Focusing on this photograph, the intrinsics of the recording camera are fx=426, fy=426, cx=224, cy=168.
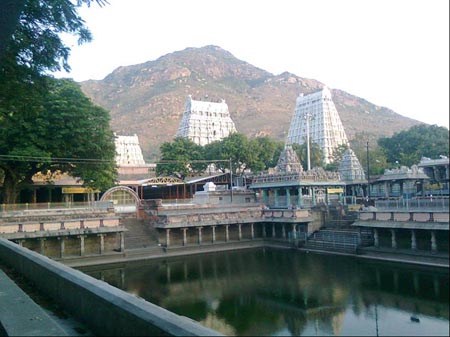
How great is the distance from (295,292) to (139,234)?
14.7 metres

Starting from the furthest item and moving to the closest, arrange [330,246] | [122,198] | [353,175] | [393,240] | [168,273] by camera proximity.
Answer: [353,175]
[122,198]
[330,246]
[393,240]
[168,273]

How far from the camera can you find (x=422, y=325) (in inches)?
469

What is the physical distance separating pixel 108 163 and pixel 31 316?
26002 mm

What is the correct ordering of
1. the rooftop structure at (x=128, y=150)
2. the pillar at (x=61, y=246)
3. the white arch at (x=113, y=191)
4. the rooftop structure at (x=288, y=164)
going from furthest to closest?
→ the rooftop structure at (x=128, y=150), the rooftop structure at (x=288, y=164), the white arch at (x=113, y=191), the pillar at (x=61, y=246)

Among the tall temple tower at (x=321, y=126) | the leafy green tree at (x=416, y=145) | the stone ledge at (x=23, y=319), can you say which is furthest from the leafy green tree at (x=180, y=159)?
the stone ledge at (x=23, y=319)

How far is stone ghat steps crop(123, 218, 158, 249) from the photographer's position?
2820cm

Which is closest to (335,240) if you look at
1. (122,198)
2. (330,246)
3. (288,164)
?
(330,246)

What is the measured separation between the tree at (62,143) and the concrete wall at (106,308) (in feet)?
68.0

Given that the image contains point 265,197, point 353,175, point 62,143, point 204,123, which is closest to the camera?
point 62,143

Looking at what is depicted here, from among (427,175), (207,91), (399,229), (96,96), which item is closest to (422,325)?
(399,229)

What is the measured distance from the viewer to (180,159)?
152 feet

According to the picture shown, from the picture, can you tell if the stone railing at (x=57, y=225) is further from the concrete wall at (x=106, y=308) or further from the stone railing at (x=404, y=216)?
the concrete wall at (x=106, y=308)

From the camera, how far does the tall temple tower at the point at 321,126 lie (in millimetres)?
69188

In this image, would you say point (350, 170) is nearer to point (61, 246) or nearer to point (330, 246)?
point (330, 246)
